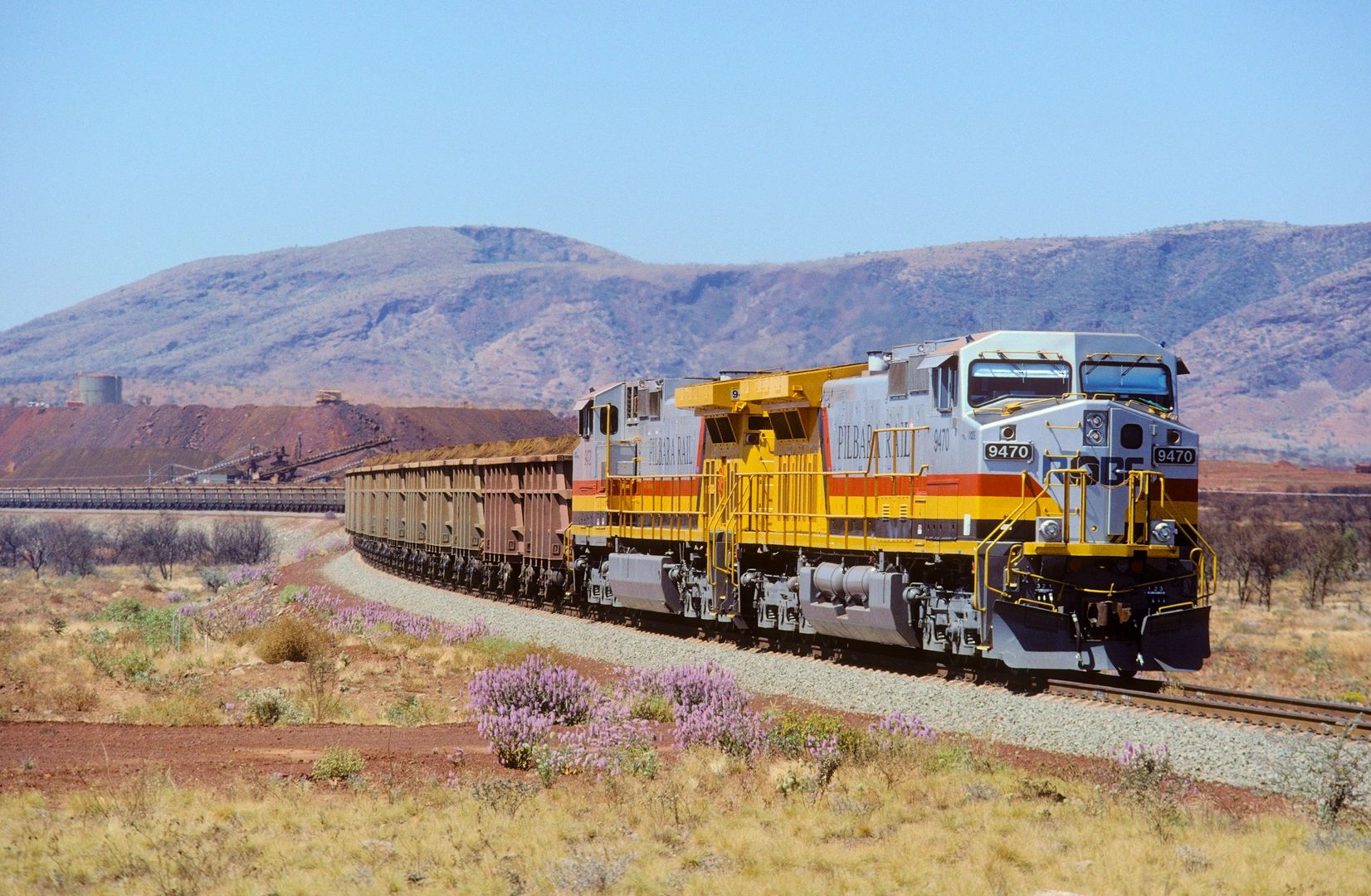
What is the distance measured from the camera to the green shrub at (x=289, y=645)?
21.2 meters

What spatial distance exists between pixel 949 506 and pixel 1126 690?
8.67ft

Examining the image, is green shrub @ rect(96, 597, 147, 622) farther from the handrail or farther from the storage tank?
the storage tank

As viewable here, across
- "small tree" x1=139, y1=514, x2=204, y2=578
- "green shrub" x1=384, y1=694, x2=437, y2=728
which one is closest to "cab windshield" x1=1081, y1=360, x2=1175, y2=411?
"green shrub" x1=384, y1=694, x2=437, y2=728

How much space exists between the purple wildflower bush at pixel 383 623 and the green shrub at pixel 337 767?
465 inches

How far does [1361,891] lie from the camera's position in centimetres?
805

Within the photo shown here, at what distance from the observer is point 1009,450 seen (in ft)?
49.6

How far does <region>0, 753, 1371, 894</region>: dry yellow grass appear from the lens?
8.52 meters

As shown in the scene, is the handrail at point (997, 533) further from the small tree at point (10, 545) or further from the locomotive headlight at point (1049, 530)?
the small tree at point (10, 545)

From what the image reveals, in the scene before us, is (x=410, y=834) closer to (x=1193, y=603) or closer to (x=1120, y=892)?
(x=1120, y=892)

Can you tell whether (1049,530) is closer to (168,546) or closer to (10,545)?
(168,546)

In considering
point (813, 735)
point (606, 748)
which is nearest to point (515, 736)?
point (606, 748)

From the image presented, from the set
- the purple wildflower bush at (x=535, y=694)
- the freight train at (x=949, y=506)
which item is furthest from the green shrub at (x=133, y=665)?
the freight train at (x=949, y=506)

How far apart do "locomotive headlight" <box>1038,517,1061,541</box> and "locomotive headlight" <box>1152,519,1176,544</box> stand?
1.10m

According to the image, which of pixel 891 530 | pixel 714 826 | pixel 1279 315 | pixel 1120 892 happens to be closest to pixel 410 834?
pixel 714 826
